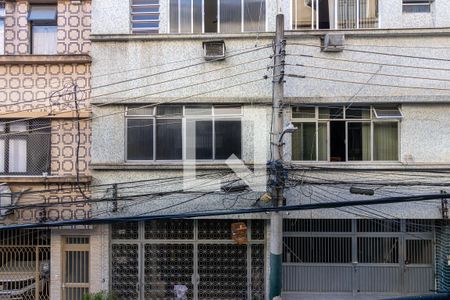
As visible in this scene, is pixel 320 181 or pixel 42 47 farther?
pixel 42 47

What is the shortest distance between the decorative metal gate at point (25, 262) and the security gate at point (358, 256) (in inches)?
242

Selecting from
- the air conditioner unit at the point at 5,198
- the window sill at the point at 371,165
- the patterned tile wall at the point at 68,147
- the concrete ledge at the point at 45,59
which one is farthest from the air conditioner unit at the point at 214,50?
the air conditioner unit at the point at 5,198

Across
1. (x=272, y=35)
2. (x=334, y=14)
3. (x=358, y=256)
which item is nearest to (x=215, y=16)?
(x=272, y=35)

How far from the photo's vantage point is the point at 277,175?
716 cm

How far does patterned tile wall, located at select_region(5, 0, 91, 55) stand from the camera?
Result: 9508 millimetres

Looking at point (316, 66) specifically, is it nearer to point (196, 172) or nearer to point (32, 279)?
point (196, 172)

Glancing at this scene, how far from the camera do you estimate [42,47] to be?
32.0 feet

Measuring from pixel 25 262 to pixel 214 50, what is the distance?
715cm

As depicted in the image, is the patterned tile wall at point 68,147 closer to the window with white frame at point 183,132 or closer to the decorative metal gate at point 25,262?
the window with white frame at point 183,132

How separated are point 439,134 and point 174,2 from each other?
24.6ft

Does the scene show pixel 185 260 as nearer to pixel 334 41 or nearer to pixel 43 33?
pixel 334 41

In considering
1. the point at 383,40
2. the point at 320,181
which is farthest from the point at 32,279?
the point at 383,40

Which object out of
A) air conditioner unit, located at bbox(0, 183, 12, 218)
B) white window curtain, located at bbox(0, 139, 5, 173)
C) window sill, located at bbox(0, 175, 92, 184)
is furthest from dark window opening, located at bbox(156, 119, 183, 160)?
white window curtain, located at bbox(0, 139, 5, 173)

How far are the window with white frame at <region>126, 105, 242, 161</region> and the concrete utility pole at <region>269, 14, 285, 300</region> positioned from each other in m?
2.09
